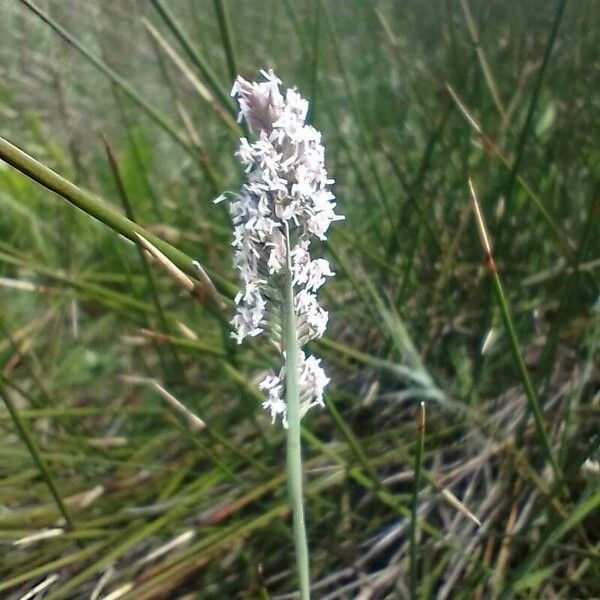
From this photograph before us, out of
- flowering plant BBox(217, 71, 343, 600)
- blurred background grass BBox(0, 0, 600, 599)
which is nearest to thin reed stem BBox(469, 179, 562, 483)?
blurred background grass BBox(0, 0, 600, 599)

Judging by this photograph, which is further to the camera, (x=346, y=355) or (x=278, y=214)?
(x=346, y=355)

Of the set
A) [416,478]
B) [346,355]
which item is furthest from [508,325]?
[346,355]

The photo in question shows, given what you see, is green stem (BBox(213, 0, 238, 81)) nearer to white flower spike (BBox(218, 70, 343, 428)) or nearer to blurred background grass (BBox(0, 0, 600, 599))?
blurred background grass (BBox(0, 0, 600, 599))

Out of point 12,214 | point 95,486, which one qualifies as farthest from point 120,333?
point 95,486

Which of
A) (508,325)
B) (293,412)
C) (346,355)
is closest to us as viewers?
(293,412)

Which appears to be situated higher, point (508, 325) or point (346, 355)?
point (346, 355)

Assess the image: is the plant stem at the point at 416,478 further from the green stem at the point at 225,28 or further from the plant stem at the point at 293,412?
the green stem at the point at 225,28

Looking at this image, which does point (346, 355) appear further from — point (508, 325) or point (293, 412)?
point (293, 412)
